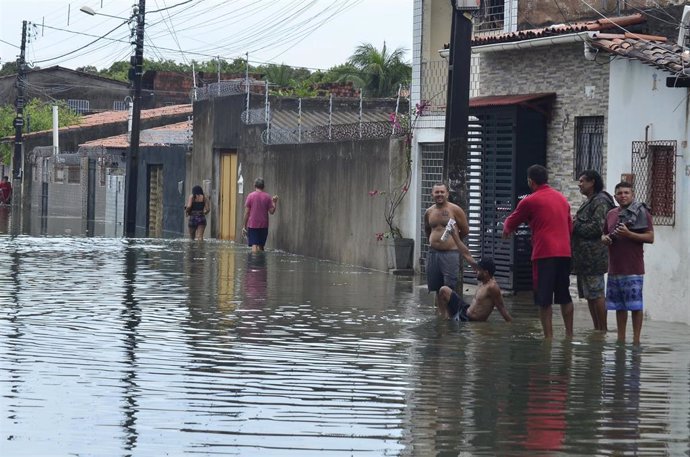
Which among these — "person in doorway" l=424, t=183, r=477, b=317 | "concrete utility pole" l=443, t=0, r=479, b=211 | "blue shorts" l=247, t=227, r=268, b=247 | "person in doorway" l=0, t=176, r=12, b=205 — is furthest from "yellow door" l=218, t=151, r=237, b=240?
"person in doorway" l=0, t=176, r=12, b=205

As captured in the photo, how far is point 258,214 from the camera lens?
2998 centimetres

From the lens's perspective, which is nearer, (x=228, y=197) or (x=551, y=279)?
(x=551, y=279)

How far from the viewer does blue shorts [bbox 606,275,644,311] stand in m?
13.8

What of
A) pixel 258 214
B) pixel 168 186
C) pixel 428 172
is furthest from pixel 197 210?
pixel 168 186

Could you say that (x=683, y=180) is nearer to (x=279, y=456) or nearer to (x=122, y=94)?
(x=279, y=456)

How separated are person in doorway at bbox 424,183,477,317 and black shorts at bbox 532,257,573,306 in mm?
2320

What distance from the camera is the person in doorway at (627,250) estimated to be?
13.8 m

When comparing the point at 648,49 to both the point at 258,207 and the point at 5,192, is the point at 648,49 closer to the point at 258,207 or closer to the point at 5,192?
the point at 258,207

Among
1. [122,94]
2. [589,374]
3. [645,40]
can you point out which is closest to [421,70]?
[645,40]

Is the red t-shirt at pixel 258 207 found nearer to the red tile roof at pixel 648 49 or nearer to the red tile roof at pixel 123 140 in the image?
the red tile roof at pixel 648 49

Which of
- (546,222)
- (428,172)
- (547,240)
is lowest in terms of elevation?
(547,240)

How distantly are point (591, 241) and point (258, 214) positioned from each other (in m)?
16.0

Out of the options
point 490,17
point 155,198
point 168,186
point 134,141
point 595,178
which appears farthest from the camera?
point 155,198

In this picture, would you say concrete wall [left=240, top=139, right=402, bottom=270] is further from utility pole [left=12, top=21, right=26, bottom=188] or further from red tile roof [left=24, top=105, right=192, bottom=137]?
utility pole [left=12, top=21, right=26, bottom=188]
